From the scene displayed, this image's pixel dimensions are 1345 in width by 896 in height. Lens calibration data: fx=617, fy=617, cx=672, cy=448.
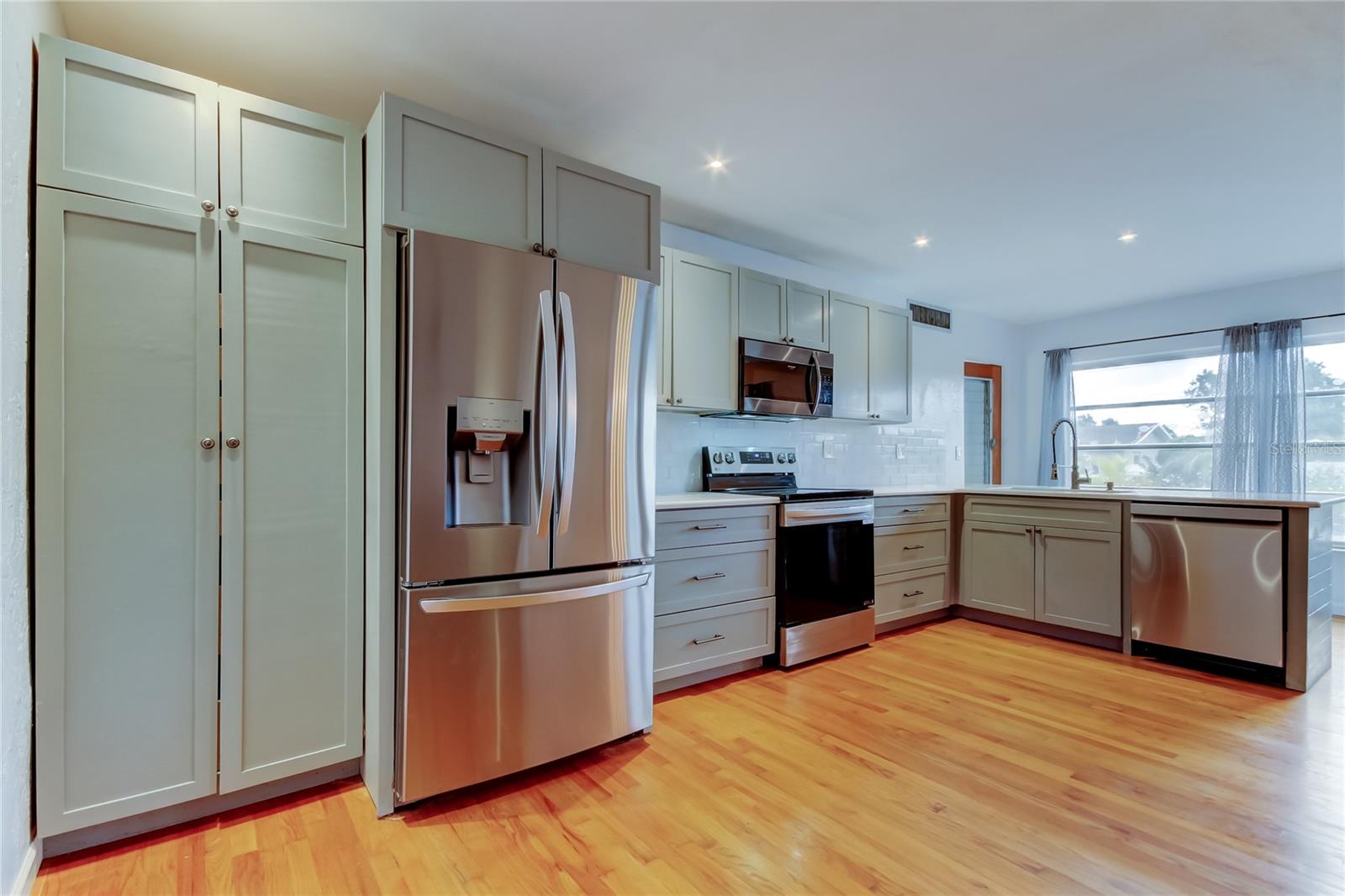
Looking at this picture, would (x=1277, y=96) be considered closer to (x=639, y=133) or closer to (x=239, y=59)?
(x=639, y=133)

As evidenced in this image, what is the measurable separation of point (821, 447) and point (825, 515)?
110 cm

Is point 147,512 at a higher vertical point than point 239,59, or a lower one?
lower

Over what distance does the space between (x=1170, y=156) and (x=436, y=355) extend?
327cm

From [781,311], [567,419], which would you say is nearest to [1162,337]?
[781,311]

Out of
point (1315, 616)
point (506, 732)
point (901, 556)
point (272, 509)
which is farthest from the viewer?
point (901, 556)

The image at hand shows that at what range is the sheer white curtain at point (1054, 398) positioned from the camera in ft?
19.5

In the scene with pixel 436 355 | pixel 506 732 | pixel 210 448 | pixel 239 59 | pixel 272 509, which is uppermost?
pixel 239 59

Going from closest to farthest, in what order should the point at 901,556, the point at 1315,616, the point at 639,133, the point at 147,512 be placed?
the point at 147,512 < the point at 639,133 < the point at 1315,616 < the point at 901,556

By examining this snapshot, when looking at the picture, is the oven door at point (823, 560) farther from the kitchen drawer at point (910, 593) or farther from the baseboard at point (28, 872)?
the baseboard at point (28, 872)

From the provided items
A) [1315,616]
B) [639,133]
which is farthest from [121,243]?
[1315,616]

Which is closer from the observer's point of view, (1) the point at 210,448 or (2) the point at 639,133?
(1) the point at 210,448

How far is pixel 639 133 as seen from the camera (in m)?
2.60

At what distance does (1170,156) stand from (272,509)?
3896 millimetres

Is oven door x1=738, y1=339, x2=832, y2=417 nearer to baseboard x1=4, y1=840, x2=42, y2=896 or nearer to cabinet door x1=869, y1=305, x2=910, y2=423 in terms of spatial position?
cabinet door x1=869, y1=305, x2=910, y2=423
